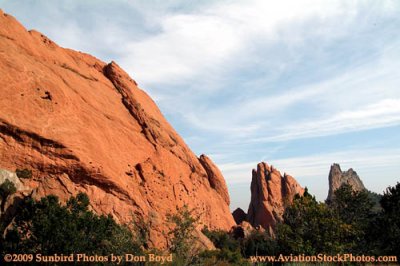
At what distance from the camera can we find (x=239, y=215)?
9175 centimetres

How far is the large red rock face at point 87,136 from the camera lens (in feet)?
115

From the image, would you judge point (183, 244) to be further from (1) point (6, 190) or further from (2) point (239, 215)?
(2) point (239, 215)

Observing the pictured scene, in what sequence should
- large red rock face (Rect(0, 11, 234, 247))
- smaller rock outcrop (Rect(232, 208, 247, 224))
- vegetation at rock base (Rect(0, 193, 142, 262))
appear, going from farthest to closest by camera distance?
smaller rock outcrop (Rect(232, 208, 247, 224)) → large red rock face (Rect(0, 11, 234, 247)) → vegetation at rock base (Rect(0, 193, 142, 262))

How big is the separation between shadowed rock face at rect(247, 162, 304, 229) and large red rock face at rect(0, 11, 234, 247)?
19020 millimetres

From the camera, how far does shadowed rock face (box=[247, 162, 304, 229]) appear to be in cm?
8031

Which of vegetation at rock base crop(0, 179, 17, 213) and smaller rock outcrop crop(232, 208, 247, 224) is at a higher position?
vegetation at rock base crop(0, 179, 17, 213)

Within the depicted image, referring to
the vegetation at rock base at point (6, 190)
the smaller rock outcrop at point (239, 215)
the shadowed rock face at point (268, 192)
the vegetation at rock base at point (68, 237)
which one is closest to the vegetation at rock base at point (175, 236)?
the vegetation at rock base at point (68, 237)

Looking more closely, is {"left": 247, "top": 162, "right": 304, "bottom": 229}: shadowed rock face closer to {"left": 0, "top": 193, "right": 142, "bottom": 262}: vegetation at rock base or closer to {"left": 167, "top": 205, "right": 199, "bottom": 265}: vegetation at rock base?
{"left": 0, "top": 193, "right": 142, "bottom": 262}: vegetation at rock base

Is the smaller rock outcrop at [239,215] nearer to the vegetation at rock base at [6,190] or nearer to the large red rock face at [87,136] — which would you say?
the large red rock face at [87,136]

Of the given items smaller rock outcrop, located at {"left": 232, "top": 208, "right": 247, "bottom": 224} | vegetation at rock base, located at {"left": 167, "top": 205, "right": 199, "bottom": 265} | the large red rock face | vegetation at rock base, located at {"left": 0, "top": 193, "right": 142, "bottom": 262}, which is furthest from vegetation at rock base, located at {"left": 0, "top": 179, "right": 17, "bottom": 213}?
smaller rock outcrop, located at {"left": 232, "top": 208, "right": 247, "bottom": 224}

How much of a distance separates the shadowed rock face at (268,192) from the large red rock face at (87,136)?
19.0 meters

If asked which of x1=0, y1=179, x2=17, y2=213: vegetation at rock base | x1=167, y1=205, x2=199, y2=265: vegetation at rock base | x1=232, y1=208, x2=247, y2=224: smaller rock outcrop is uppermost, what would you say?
x1=0, y1=179, x2=17, y2=213: vegetation at rock base

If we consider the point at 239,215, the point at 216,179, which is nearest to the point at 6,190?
the point at 216,179

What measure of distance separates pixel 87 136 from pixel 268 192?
186 feet
